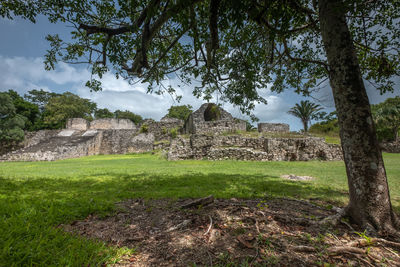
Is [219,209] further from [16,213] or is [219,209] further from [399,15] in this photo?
[399,15]

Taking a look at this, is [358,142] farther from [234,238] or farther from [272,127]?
[272,127]

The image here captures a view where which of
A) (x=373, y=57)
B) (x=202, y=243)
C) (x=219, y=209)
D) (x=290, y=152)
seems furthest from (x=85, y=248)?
(x=290, y=152)

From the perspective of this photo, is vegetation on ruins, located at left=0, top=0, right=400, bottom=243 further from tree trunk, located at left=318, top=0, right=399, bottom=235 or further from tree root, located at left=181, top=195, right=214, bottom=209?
tree root, located at left=181, top=195, right=214, bottom=209

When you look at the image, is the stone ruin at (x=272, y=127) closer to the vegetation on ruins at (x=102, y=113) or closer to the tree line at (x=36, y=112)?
the tree line at (x=36, y=112)

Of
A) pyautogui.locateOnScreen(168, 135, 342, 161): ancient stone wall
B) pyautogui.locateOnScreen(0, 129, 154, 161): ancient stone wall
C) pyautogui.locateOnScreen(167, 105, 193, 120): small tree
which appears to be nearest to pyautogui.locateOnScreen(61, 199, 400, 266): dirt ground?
pyautogui.locateOnScreen(168, 135, 342, 161): ancient stone wall

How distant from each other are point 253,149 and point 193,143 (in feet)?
17.2

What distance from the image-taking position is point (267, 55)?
5.71m

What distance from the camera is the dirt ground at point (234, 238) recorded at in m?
1.69

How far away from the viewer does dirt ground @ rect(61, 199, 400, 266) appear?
1.69 meters

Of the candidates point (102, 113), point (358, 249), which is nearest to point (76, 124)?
point (102, 113)

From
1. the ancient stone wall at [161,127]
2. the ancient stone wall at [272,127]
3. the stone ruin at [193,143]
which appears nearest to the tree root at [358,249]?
the stone ruin at [193,143]

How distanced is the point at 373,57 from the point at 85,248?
733 centimetres

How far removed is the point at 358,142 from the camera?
2383 mm

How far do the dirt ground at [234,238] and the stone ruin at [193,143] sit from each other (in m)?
7.48
